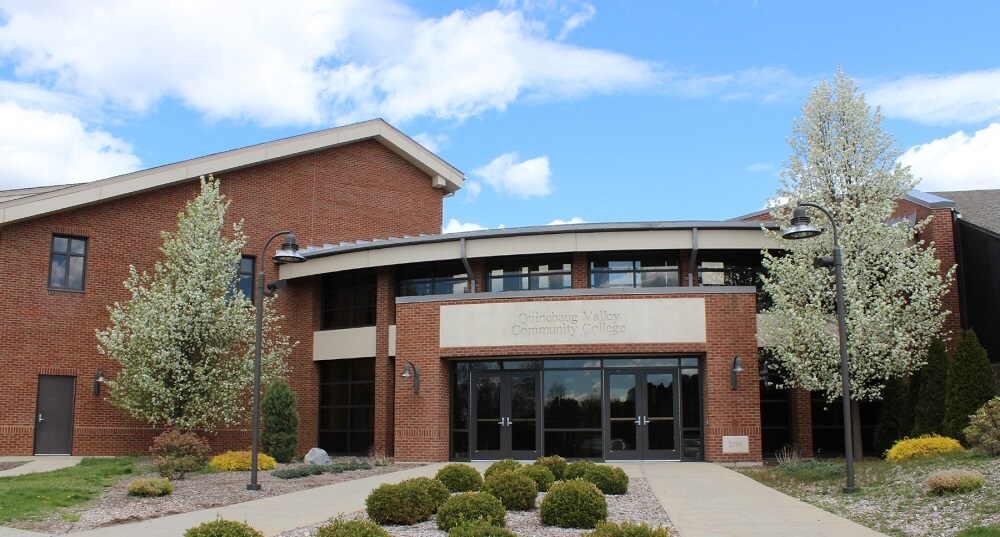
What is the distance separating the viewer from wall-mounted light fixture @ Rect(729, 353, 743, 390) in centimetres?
2175

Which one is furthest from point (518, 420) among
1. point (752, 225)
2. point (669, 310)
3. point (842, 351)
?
point (842, 351)

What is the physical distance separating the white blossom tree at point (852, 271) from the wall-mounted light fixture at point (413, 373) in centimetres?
901

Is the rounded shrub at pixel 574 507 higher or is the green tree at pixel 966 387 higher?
the green tree at pixel 966 387

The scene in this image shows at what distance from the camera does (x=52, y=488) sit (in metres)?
15.8

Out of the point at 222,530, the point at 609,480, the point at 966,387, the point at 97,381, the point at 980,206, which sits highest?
the point at 980,206

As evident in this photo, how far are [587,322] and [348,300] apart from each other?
29.0 feet

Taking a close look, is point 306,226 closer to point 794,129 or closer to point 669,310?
point 669,310

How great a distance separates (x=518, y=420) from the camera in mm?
23141

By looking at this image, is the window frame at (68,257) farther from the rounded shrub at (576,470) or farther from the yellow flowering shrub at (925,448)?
the yellow flowering shrub at (925,448)

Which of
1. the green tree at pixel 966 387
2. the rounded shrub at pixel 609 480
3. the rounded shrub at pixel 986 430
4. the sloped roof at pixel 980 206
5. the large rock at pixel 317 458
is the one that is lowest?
the large rock at pixel 317 458

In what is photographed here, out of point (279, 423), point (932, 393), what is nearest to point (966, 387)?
point (932, 393)

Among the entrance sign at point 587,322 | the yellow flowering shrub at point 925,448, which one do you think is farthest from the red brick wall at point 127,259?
the yellow flowering shrub at point 925,448

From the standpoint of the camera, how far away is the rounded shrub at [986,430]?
16.5m

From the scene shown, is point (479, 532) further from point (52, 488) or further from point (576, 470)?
point (52, 488)
